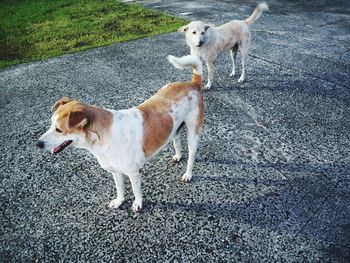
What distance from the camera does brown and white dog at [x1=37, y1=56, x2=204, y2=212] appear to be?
2.91 metres

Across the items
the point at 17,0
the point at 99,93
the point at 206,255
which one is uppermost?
the point at 17,0

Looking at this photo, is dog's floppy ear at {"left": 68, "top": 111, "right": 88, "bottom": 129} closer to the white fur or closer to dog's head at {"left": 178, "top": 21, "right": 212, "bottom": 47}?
the white fur

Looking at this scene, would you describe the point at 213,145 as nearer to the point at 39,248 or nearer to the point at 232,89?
the point at 232,89

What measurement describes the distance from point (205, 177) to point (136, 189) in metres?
1.04

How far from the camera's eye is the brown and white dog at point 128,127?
2908 mm

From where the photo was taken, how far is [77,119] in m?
2.82

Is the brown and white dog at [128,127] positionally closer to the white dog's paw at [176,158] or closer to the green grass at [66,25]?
the white dog's paw at [176,158]

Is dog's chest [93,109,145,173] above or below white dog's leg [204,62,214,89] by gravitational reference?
above

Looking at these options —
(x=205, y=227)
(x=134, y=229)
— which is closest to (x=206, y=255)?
(x=205, y=227)

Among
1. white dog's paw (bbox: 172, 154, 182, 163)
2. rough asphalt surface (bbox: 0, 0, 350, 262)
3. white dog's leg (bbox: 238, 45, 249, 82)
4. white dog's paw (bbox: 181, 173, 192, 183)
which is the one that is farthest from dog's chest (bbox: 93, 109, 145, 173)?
white dog's leg (bbox: 238, 45, 249, 82)

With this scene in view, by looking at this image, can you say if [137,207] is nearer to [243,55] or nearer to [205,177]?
[205,177]

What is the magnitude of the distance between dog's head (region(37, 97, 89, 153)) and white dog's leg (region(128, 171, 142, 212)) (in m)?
0.66

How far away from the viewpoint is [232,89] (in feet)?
20.8

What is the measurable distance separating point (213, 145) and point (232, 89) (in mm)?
1988
